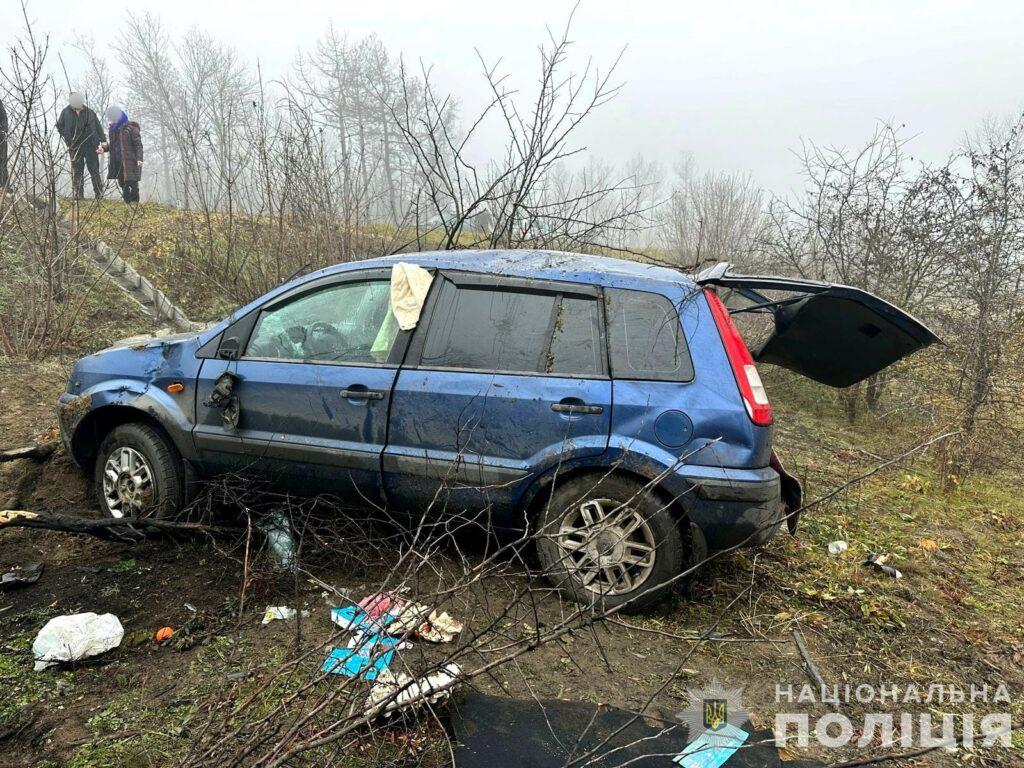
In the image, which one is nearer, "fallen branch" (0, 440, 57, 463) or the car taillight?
the car taillight

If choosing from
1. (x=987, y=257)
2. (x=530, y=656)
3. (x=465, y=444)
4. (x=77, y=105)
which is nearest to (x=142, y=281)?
(x=77, y=105)

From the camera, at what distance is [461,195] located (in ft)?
23.6

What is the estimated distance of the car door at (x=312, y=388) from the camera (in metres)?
3.56

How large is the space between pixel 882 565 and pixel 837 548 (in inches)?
11.1

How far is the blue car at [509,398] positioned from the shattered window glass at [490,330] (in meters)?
0.01

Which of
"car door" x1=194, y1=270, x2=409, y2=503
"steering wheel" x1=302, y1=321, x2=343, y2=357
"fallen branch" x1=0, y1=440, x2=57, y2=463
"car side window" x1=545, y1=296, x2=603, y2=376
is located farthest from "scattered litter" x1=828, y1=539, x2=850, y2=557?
"fallen branch" x1=0, y1=440, x2=57, y2=463

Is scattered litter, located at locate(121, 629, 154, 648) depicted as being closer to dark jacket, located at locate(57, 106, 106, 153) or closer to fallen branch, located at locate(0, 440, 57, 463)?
fallen branch, located at locate(0, 440, 57, 463)

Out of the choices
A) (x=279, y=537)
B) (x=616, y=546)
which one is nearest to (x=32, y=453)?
(x=279, y=537)

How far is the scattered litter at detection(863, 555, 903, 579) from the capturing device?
165 inches

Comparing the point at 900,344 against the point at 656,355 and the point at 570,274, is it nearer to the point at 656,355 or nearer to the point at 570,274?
the point at 656,355

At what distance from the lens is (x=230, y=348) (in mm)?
3891

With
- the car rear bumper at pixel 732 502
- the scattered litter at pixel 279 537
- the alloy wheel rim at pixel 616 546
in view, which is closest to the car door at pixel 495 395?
the alloy wheel rim at pixel 616 546

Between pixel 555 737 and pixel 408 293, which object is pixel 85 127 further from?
pixel 555 737

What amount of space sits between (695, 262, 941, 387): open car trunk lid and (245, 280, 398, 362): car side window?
5.63 feet
